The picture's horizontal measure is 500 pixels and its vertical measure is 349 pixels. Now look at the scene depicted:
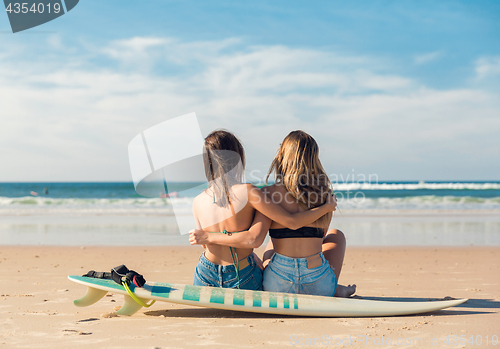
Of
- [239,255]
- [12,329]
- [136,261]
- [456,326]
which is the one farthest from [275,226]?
[136,261]

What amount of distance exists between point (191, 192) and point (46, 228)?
8.51m

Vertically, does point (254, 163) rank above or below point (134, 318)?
above

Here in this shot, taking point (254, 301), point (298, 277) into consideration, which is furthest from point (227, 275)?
point (298, 277)

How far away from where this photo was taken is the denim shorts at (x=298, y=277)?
117 inches

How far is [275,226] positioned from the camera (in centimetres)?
299

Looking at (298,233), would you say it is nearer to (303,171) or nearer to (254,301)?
(303,171)

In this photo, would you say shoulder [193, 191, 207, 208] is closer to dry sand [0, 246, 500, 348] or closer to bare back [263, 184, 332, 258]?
bare back [263, 184, 332, 258]

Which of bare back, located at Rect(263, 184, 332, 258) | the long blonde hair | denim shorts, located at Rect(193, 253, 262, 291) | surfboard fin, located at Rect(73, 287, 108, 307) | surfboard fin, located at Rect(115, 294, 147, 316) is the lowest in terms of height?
surfboard fin, located at Rect(115, 294, 147, 316)

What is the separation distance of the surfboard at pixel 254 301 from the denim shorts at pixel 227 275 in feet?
0.23

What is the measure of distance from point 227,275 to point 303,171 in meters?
0.97

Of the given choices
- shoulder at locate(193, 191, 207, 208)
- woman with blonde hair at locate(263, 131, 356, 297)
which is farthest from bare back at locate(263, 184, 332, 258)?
shoulder at locate(193, 191, 207, 208)

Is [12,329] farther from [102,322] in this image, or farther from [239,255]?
[239,255]

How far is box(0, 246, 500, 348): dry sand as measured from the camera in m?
2.55

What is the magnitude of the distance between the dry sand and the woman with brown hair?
404mm
